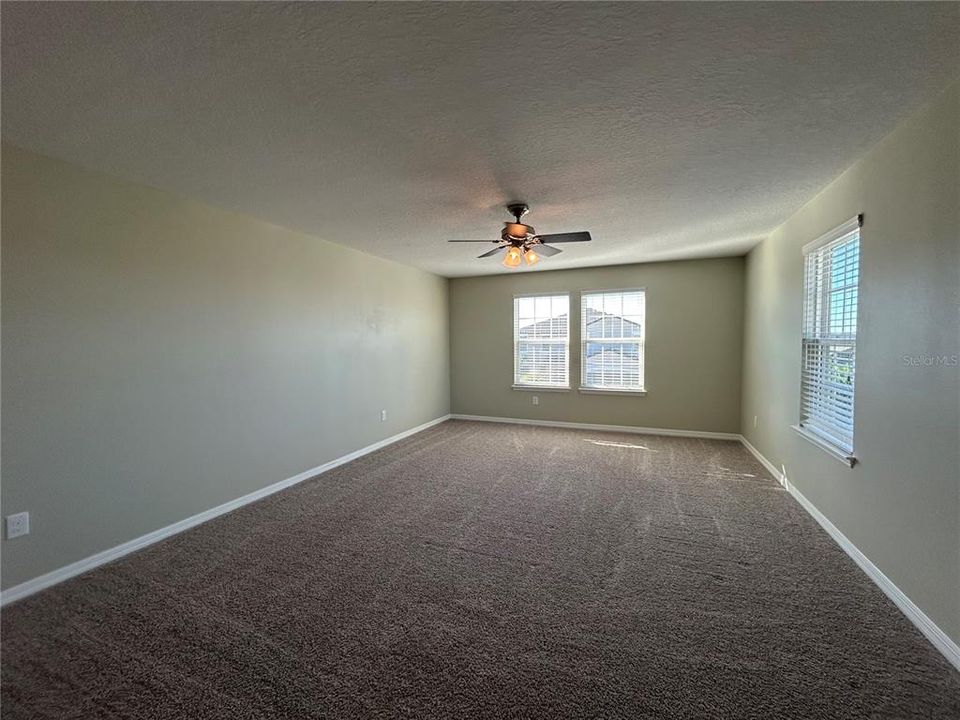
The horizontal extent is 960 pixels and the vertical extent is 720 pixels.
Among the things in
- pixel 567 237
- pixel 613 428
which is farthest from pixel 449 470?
pixel 613 428

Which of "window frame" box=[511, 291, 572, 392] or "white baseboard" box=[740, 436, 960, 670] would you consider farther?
"window frame" box=[511, 291, 572, 392]

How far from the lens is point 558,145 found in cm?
219

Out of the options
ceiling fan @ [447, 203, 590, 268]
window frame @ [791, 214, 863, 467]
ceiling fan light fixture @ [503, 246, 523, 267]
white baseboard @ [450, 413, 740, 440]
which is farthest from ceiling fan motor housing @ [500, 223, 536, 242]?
white baseboard @ [450, 413, 740, 440]

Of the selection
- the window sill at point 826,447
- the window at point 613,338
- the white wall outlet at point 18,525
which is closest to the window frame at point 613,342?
the window at point 613,338

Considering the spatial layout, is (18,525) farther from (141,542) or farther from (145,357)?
(145,357)

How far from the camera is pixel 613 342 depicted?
5.87 meters

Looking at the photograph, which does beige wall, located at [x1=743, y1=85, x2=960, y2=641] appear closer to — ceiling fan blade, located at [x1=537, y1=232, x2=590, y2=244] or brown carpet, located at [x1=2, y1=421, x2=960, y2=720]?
brown carpet, located at [x1=2, y1=421, x2=960, y2=720]

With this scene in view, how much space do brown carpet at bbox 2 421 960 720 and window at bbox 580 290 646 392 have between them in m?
2.66

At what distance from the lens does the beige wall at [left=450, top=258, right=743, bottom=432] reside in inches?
209

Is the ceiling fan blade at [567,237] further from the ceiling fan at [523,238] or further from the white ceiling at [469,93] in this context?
the white ceiling at [469,93]

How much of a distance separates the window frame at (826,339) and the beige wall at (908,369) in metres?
0.07

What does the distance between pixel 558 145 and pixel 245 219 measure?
266 centimetres

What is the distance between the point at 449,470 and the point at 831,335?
11.0 feet

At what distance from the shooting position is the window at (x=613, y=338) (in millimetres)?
5723
